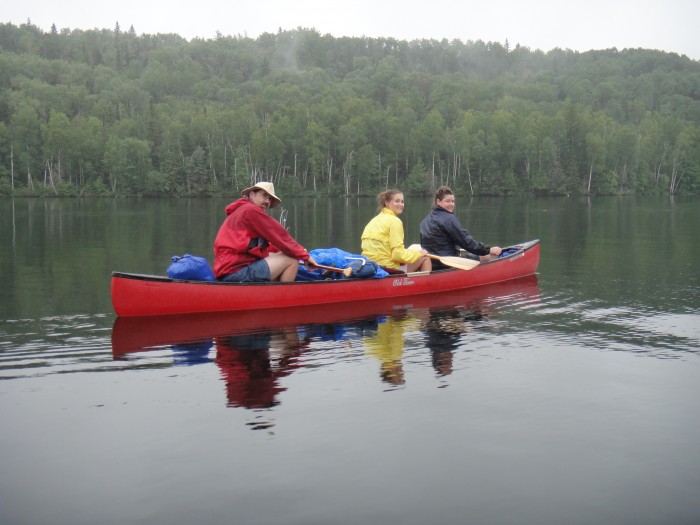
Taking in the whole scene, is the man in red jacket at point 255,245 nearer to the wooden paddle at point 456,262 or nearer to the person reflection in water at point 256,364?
the person reflection in water at point 256,364

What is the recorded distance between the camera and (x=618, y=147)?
10544 cm

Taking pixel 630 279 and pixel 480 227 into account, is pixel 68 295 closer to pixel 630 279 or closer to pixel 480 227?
pixel 630 279

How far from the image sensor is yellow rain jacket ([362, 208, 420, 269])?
46.8 feet

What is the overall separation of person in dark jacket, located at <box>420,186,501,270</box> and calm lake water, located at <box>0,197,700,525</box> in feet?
5.65

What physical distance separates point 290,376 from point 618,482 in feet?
13.0

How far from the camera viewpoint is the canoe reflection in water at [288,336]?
8992 millimetres

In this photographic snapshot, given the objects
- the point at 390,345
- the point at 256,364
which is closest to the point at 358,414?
the point at 256,364

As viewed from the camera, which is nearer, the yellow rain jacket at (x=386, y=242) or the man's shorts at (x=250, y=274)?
the man's shorts at (x=250, y=274)

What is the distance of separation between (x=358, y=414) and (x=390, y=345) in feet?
10.6

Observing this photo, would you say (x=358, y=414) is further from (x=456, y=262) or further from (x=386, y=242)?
(x=456, y=262)

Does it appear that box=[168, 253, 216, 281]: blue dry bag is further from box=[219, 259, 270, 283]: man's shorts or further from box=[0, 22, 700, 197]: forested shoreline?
box=[0, 22, 700, 197]: forested shoreline

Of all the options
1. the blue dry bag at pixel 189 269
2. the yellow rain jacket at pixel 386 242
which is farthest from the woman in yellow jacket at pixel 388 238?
the blue dry bag at pixel 189 269

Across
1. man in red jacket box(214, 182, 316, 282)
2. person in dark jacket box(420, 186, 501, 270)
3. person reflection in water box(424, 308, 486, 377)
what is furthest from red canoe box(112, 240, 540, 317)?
person reflection in water box(424, 308, 486, 377)

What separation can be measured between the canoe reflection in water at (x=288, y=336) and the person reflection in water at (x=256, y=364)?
0.01 metres
